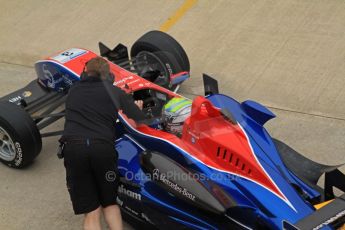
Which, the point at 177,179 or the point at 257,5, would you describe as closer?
the point at 177,179

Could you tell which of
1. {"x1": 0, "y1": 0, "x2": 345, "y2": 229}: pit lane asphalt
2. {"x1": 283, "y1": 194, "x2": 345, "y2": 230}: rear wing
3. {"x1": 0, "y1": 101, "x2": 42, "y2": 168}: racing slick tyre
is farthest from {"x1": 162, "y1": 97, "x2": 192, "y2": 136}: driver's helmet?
{"x1": 283, "y1": 194, "x2": 345, "y2": 230}: rear wing

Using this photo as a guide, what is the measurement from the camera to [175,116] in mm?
5504

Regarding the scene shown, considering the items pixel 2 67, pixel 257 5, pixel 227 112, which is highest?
pixel 257 5

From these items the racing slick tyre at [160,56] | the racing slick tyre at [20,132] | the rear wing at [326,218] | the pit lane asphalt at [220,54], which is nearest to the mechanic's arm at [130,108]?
the pit lane asphalt at [220,54]

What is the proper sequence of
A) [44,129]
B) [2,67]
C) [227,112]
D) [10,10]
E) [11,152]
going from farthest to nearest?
[10,10], [2,67], [44,129], [11,152], [227,112]

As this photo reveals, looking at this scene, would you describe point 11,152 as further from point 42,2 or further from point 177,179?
point 42,2

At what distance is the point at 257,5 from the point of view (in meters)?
9.50

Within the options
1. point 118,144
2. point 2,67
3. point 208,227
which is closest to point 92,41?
point 2,67

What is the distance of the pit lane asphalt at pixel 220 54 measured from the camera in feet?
20.7

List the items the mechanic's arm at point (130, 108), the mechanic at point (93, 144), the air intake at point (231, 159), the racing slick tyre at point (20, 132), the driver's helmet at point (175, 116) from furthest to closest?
1. the racing slick tyre at point (20, 132)
2. the driver's helmet at point (175, 116)
3. the mechanic's arm at point (130, 108)
4. the air intake at point (231, 159)
5. the mechanic at point (93, 144)

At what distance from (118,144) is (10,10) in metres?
5.66

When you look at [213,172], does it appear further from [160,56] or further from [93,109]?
[160,56]

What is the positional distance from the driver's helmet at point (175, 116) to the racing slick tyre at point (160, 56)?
5.49ft

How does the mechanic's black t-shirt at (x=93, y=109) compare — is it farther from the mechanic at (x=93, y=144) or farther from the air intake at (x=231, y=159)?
the air intake at (x=231, y=159)
